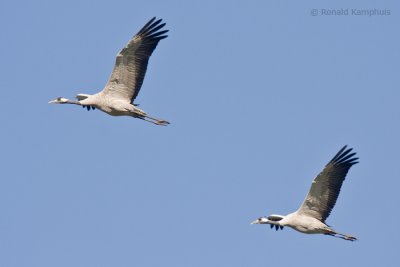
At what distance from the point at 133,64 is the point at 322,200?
703 centimetres

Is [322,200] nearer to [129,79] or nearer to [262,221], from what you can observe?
[262,221]

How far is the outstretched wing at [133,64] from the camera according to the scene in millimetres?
41656

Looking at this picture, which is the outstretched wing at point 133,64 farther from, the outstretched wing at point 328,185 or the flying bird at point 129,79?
the outstretched wing at point 328,185

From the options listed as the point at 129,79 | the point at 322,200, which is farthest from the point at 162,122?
the point at 322,200

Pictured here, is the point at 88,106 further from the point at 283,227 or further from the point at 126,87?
the point at 283,227

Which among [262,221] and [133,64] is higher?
[133,64]

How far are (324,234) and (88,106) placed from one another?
831 cm

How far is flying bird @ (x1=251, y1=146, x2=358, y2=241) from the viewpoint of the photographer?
41.5 meters

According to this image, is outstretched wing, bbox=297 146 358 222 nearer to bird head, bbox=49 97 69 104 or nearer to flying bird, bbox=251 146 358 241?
flying bird, bbox=251 146 358 241

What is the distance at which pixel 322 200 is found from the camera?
137ft

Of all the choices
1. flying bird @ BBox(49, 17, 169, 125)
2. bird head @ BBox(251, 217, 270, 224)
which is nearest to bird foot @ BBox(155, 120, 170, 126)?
flying bird @ BBox(49, 17, 169, 125)

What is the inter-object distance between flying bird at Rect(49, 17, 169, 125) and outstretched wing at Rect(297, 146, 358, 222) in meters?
5.24

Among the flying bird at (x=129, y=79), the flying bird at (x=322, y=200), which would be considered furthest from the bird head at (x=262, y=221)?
the flying bird at (x=129, y=79)

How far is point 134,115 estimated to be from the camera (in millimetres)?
42719
